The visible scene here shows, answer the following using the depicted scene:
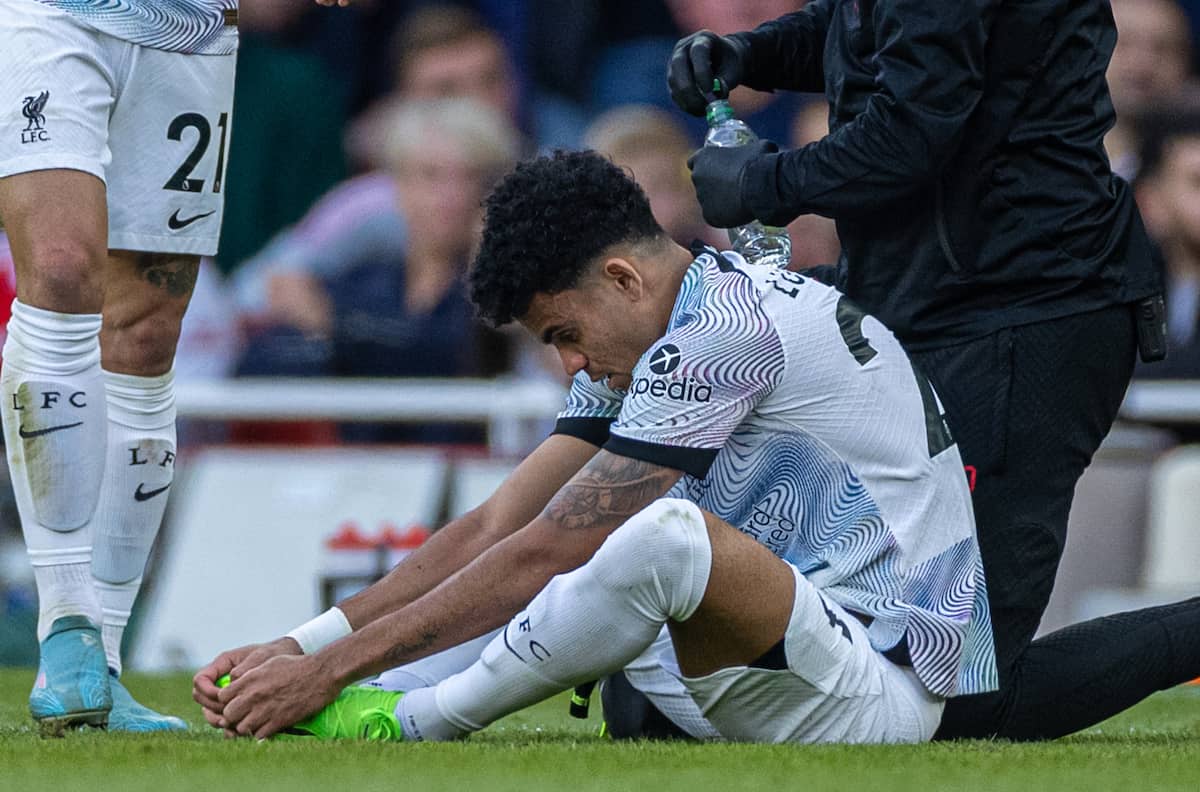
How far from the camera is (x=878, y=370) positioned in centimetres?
334

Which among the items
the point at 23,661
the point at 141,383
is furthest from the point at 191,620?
the point at 141,383

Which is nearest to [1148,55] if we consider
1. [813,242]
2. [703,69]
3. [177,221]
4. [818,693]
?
[813,242]

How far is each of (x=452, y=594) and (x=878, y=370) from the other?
30.5 inches

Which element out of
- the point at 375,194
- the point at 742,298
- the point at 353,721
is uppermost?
the point at 742,298

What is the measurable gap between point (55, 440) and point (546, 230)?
3.60 feet

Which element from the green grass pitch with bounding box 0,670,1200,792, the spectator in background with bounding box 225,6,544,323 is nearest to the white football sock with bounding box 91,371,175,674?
the green grass pitch with bounding box 0,670,1200,792

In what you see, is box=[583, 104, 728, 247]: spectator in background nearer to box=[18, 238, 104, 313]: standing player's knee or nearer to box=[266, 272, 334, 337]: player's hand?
box=[266, 272, 334, 337]: player's hand

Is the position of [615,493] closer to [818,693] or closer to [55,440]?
[818,693]

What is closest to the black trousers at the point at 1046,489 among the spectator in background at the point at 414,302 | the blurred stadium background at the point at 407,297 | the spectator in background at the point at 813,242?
the blurred stadium background at the point at 407,297

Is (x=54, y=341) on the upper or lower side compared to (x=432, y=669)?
upper

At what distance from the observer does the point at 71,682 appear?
369 centimetres

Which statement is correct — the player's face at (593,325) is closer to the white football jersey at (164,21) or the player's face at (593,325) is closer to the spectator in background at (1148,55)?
the white football jersey at (164,21)

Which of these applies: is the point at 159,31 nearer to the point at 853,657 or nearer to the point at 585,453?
the point at 585,453

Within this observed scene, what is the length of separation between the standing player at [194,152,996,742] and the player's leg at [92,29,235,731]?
0.88 m
